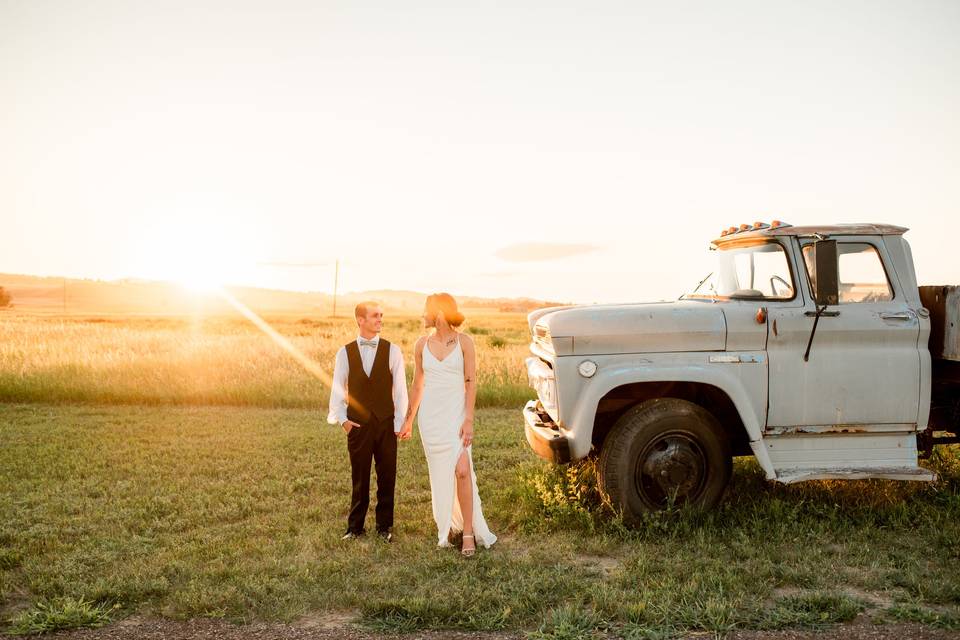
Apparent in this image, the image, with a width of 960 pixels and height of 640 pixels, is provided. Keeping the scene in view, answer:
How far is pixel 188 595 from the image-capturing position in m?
5.11

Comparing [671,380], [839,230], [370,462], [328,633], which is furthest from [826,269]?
[328,633]

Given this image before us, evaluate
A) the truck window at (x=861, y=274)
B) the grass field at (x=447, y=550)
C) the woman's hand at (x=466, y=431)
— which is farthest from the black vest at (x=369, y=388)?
the truck window at (x=861, y=274)

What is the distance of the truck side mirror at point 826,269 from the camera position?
5867 millimetres

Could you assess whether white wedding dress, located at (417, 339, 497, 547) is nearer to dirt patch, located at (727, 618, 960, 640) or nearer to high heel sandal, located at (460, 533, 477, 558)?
high heel sandal, located at (460, 533, 477, 558)

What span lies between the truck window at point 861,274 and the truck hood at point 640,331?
1173 mm

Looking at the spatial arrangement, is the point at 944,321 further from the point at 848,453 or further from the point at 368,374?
the point at 368,374

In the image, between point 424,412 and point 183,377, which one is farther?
point 183,377

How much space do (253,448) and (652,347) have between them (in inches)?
261

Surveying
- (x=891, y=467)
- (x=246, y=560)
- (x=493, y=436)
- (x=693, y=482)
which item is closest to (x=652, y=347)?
(x=693, y=482)

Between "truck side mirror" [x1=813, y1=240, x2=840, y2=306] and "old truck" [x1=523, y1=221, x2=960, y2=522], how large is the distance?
83 mm

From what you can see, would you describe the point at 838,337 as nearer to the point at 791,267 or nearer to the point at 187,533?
the point at 791,267

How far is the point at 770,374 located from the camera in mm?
6277

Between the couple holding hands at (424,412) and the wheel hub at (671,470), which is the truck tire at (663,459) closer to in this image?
the wheel hub at (671,470)

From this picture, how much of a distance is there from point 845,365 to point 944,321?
1165 millimetres
